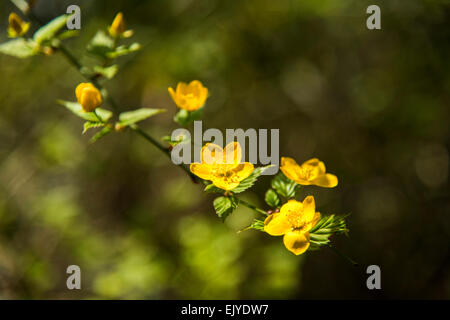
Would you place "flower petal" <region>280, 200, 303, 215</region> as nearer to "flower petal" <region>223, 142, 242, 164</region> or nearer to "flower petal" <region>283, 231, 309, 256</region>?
"flower petal" <region>283, 231, 309, 256</region>

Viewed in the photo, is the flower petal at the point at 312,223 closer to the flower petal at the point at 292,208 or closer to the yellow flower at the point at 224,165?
the flower petal at the point at 292,208

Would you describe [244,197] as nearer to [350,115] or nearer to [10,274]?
[350,115]

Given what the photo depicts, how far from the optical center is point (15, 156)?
2.50 m

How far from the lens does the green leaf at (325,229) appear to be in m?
0.89

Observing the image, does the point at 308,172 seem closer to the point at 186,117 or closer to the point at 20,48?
the point at 186,117

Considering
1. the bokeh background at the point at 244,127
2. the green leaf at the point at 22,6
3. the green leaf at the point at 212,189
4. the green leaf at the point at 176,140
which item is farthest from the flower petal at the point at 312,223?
the bokeh background at the point at 244,127

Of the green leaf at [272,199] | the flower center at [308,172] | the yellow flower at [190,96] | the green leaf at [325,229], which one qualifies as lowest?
the green leaf at [325,229]

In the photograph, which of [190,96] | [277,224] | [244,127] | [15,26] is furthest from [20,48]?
[244,127]

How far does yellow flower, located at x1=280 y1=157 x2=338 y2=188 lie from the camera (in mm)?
961

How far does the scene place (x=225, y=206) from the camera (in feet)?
2.98

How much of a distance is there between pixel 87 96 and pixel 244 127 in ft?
6.56

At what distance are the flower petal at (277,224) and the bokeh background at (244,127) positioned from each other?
1258 mm
